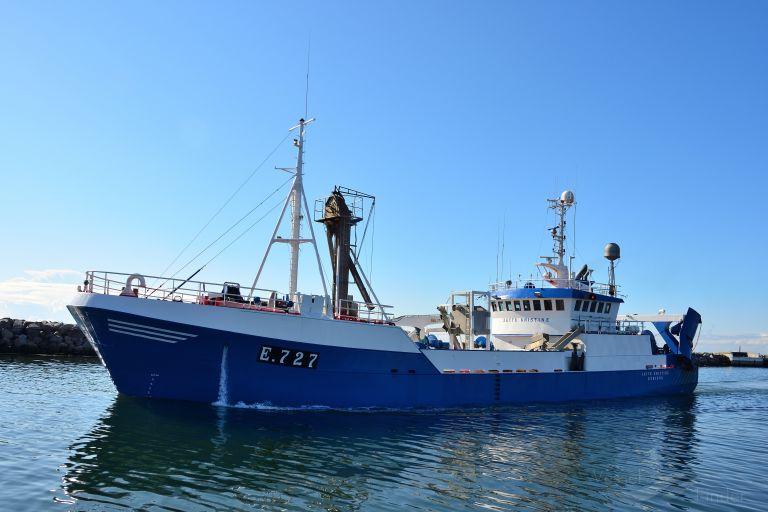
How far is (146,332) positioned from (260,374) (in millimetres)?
3465

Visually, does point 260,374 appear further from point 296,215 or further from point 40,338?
point 40,338

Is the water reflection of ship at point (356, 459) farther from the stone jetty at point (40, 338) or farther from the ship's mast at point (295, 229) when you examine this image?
the stone jetty at point (40, 338)

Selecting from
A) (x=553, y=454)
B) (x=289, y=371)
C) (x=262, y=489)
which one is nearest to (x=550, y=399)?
(x=553, y=454)

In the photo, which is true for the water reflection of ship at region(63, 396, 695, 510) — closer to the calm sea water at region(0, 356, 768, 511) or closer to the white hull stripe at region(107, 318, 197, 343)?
the calm sea water at region(0, 356, 768, 511)

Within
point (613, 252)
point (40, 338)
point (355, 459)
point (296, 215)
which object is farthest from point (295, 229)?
point (40, 338)

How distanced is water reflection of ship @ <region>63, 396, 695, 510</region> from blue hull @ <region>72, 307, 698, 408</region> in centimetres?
54

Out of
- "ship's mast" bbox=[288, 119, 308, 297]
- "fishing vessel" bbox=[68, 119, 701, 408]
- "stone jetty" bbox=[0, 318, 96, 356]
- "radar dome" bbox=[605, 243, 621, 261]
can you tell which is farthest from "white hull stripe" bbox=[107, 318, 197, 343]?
"stone jetty" bbox=[0, 318, 96, 356]

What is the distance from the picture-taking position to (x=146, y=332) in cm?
1600

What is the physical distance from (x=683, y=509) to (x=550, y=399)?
1375cm

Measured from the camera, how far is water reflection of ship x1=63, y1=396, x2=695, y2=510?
32.1 feet

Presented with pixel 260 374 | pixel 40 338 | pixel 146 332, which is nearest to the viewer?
pixel 146 332

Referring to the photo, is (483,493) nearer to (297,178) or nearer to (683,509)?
(683,509)

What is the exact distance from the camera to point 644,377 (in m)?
28.3

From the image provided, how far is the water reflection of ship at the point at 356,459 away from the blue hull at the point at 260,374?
543 millimetres
